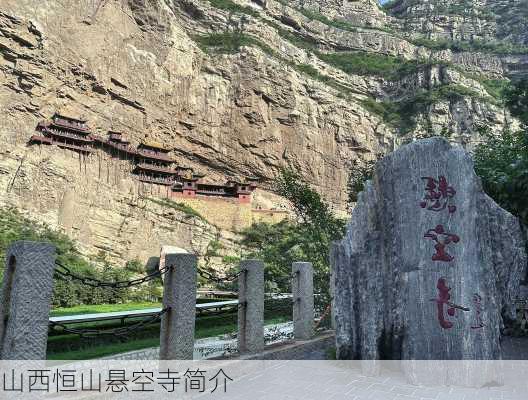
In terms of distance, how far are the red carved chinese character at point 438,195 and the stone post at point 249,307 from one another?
6.68 feet

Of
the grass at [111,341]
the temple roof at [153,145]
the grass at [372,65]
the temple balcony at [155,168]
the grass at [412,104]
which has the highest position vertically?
the grass at [372,65]

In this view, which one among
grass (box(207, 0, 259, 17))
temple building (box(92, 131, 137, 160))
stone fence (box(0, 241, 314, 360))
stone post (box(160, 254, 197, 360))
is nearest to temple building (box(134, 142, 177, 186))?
temple building (box(92, 131, 137, 160))

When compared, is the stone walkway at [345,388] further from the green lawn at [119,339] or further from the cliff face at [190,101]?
the cliff face at [190,101]

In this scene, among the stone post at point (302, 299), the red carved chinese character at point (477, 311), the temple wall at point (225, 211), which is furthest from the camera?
the temple wall at point (225, 211)

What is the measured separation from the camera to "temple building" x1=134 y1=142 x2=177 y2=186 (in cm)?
3030

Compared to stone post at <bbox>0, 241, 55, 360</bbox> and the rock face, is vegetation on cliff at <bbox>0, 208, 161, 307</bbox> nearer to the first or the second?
stone post at <bbox>0, 241, 55, 360</bbox>

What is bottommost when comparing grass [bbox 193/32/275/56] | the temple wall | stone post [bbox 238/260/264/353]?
stone post [bbox 238/260/264/353]

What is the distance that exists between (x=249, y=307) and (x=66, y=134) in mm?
26245

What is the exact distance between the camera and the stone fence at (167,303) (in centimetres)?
273

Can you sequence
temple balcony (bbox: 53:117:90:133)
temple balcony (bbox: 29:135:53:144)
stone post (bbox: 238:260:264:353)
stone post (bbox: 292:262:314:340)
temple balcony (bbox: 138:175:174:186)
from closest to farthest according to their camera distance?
stone post (bbox: 238:260:264:353) < stone post (bbox: 292:262:314:340) < temple balcony (bbox: 29:135:53:144) < temple balcony (bbox: 53:117:90:133) < temple balcony (bbox: 138:175:174:186)

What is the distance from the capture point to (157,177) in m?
31.2

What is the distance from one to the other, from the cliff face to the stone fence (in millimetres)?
22342

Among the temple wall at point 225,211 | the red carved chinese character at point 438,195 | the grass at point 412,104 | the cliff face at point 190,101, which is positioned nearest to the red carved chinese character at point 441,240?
the red carved chinese character at point 438,195

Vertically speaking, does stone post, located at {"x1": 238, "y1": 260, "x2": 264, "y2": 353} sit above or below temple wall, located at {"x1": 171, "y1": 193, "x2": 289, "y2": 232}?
below
